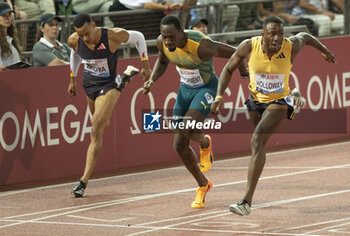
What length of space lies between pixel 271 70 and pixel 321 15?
9.02 metres

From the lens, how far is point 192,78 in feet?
39.7

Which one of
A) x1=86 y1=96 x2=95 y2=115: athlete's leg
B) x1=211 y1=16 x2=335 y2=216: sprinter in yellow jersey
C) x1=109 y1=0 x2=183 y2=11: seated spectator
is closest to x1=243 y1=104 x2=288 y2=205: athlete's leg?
x1=211 y1=16 x2=335 y2=216: sprinter in yellow jersey

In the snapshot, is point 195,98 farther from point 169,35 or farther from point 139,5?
point 139,5

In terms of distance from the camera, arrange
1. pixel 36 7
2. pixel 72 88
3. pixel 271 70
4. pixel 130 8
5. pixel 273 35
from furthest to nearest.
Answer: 1. pixel 130 8
2. pixel 36 7
3. pixel 72 88
4. pixel 271 70
5. pixel 273 35

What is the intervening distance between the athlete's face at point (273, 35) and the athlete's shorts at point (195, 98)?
1519 millimetres

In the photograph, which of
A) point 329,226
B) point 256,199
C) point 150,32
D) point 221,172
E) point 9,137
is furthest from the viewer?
point 150,32

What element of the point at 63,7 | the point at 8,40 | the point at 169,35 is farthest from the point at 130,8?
the point at 169,35

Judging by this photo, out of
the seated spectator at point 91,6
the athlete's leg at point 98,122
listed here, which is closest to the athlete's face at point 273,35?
the athlete's leg at point 98,122

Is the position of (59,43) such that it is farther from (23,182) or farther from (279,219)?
(279,219)

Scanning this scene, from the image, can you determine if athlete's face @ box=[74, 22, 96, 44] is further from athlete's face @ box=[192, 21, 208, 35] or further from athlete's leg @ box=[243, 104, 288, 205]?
athlete's face @ box=[192, 21, 208, 35]

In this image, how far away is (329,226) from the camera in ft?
33.7

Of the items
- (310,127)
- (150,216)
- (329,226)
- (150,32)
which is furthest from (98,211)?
(310,127)

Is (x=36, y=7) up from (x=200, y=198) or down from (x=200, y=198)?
up

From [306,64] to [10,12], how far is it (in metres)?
6.19
